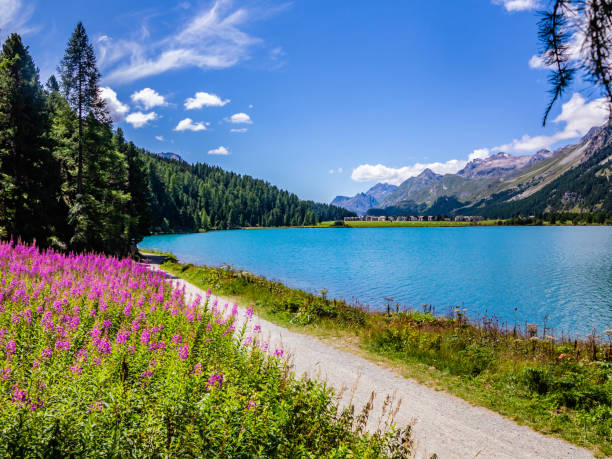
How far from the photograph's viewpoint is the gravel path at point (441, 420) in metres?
5.59

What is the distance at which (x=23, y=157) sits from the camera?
23922mm

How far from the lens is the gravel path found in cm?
559

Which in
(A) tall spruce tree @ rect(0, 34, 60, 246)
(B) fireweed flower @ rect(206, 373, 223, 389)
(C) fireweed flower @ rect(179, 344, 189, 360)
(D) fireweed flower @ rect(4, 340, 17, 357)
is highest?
(A) tall spruce tree @ rect(0, 34, 60, 246)

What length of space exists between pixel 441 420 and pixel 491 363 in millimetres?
3717

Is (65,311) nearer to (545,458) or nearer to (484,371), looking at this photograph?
(545,458)

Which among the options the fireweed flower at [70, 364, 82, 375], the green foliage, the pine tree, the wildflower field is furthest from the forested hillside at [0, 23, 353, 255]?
the fireweed flower at [70, 364, 82, 375]

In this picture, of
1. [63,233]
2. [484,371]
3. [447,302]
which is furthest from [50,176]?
[447,302]

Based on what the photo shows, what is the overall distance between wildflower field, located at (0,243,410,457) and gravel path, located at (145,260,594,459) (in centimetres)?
84

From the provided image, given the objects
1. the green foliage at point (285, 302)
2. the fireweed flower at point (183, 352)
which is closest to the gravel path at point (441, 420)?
the fireweed flower at point (183, 352)

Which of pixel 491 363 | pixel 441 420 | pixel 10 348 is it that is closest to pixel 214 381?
pixel 10 348

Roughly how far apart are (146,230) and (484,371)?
50.0 m

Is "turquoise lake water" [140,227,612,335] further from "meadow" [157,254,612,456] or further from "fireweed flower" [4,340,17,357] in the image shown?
"fireweed flower" [4,340,17,357]

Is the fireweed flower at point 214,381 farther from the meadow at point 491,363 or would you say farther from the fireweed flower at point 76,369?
the meadow at point 491,363

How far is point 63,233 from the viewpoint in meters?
26.9
